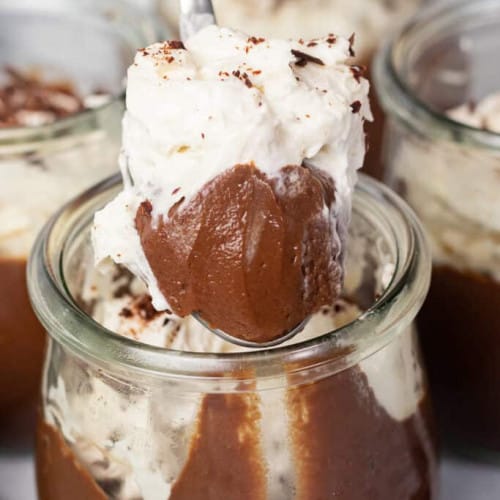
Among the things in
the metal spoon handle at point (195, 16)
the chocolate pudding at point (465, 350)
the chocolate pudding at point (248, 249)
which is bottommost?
the chocolate pudding at point (465, 350)

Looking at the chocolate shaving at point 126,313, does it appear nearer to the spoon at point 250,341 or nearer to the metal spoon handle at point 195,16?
the spoon at point 250,341

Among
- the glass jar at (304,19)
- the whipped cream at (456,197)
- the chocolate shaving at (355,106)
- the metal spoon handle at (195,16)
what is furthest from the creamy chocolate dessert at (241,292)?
the glass jar at (304,19)

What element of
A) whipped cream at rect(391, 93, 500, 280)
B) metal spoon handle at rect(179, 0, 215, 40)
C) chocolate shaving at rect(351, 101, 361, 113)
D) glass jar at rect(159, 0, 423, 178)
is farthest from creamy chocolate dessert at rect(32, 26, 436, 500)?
glass jar at rect(159, 0, 423, 178)

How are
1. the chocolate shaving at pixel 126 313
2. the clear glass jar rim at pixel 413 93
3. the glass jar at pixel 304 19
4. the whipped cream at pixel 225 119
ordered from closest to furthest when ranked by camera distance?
the whipped cream at pixel 225 119 < the chocolate shaving at pixel 126 313 < the clear glass jar rim at pixel 413 93 < the glass jar at pixel 304 19

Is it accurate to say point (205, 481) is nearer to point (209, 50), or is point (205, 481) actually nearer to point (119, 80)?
point (209, 50)

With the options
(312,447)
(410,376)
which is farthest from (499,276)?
(312,447)

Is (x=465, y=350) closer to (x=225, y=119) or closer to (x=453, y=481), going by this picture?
(x=453, y=481)
